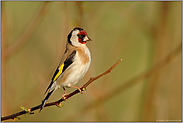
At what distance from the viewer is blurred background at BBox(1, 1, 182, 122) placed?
460 cm

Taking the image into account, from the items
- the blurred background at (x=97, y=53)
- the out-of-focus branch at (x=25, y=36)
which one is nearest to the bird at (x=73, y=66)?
the blurred background at (x=97, y=53)

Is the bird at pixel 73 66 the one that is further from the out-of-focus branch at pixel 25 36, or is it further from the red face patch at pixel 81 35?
the out-of-focus branch at pixel 25 36

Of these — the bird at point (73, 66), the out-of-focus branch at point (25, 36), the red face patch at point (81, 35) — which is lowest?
the bird at point (73, 66)

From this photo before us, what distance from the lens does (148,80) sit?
18.0ft

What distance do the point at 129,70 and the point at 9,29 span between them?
4.15 meters

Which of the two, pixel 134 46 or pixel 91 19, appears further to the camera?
pixel 134 46

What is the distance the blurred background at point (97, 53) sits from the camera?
460 centimetres

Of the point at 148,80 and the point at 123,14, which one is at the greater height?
the point at 123,14

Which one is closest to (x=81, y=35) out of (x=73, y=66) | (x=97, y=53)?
(x=73, y=66)

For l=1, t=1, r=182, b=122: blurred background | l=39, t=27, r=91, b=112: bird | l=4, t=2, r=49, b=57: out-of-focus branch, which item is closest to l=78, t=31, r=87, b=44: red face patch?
l=39, t=27, r=91, b=112: bird

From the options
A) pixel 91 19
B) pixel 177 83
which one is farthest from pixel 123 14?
pixel 177 83

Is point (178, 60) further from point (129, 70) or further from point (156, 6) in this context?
point (129, 70)

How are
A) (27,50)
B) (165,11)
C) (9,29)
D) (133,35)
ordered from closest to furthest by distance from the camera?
(9,29)
(165,11)
(27,50)
(133,35)

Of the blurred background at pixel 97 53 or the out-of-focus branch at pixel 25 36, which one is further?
the blurred background at pixel 97 53
